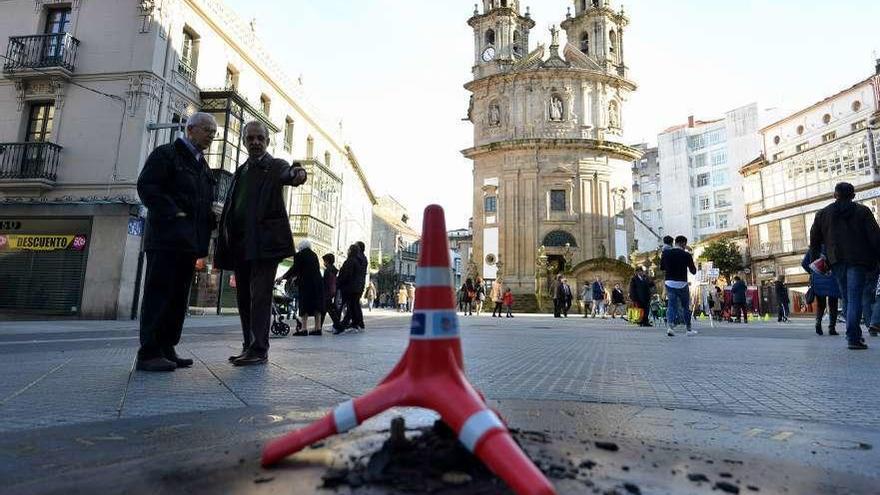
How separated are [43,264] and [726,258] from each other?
147 feet

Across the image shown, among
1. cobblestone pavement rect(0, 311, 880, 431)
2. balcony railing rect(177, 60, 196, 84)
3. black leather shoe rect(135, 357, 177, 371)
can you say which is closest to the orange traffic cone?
cobblestone pavement rect(0, 311, 880, 431)

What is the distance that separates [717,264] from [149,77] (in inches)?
1659

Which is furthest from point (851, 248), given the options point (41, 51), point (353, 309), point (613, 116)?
point (613, 116)

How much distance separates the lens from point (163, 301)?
356cm

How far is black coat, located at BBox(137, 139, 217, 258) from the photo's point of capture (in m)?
3.54

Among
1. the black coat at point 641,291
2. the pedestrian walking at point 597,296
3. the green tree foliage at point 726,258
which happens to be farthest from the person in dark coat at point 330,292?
the green tree foliage at point 726,258

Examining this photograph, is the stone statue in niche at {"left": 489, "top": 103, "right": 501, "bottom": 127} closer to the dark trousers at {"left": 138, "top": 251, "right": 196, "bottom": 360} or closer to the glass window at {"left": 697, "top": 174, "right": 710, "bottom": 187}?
the glass window at {"left": 697, "top": 174, "right": 710, "bottom": 187}

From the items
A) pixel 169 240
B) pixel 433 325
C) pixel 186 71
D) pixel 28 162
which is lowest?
pixel 433 325

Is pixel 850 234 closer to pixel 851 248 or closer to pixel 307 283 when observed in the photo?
pixel 851 248

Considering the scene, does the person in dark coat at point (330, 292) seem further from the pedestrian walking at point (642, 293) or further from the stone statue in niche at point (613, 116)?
the stone statue in niche at point (613, 116)

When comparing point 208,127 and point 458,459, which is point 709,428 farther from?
point 208,127

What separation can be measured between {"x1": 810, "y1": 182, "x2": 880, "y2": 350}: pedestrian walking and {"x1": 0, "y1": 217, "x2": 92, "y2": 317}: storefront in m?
17.7

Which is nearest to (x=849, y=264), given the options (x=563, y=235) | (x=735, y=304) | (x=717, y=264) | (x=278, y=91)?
(x=735, y=304)

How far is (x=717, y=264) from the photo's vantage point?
41.6m
